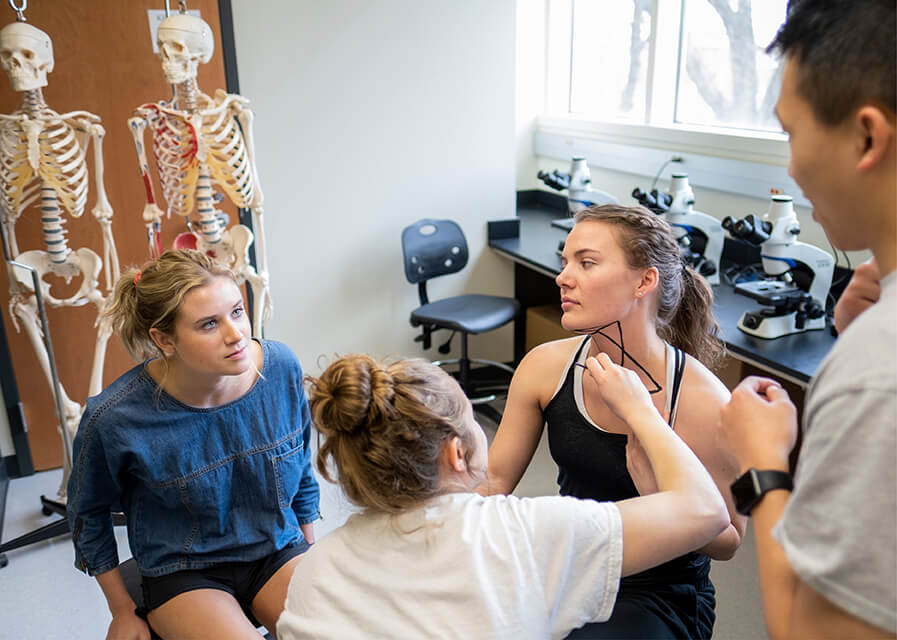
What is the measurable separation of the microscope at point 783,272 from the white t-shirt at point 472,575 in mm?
1589

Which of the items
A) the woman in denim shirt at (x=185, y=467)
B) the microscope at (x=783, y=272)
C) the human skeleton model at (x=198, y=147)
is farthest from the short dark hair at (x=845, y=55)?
the human skeleton model at (x=198, y=147)

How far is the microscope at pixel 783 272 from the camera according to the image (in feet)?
7.84

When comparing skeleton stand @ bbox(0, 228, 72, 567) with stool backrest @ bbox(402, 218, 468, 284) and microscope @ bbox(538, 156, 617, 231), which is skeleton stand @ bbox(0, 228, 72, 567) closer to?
stool backrest @ bbox(402, 218, 468, 284)

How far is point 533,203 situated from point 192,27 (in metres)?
2.47

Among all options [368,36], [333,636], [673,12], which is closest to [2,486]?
[368,36]

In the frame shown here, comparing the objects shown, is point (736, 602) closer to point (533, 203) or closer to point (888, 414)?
point (888, 414)

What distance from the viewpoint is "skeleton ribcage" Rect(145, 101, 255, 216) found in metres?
2.48

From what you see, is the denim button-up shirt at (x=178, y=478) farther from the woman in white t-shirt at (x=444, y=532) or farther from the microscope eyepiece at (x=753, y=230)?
the microscope eyepiece at (x=753, y=230)

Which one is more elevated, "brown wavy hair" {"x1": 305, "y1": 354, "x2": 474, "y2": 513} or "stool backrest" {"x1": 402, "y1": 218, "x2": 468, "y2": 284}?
"brown wavy hair" {"x1": 305, "y1": 354, "x2": 474, "y2": 513}

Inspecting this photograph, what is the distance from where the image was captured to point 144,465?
5.12ft

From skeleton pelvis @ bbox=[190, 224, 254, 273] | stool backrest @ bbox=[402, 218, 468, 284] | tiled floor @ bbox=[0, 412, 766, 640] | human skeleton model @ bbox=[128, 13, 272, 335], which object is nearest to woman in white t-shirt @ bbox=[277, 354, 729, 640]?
tiled floor @ bbox=[0, 412, 766, 640]

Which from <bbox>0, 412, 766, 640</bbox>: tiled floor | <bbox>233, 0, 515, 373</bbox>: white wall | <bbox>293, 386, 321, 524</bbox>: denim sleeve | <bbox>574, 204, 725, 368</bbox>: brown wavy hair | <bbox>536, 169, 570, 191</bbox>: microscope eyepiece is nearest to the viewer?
<bbox>574, 204, 725, 368</bbox>: brown wavy hair

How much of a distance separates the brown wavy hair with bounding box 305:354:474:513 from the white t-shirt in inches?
1.6

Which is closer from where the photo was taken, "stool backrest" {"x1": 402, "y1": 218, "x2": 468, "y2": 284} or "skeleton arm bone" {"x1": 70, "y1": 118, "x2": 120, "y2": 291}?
"skeleton arm bone" {"x1": 70, "y1": 118, "x2": 120, "y2": 291}
